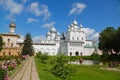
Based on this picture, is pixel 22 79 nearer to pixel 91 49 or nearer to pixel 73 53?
pixel 73 53

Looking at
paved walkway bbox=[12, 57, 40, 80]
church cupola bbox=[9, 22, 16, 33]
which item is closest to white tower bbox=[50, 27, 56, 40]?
church cupola bbox=[9, 22, 16, 33]

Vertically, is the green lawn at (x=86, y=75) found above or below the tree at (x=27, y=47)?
below

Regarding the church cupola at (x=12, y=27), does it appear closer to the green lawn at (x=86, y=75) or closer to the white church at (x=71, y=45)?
the white church at (x=71, y=45)

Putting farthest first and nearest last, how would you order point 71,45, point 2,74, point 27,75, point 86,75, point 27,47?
point 71,45 → point 27,47 → point 86,75 → point 27,75 → point 2,74

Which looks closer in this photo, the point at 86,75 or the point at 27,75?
the point at 27,75

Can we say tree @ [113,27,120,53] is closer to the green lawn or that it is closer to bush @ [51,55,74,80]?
the green lawn

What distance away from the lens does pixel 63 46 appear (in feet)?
304

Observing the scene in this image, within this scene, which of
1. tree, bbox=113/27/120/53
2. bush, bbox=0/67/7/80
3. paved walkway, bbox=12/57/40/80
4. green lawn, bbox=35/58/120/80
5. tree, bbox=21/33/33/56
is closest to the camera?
bush, bbox=0/67/7/80

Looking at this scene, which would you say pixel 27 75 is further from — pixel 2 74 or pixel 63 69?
pixel 2 74

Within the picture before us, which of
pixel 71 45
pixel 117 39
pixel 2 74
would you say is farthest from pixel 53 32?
pixel 2 74

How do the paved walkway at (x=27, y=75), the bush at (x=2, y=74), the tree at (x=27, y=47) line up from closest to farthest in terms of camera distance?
the bush at (x=2, y=74) → the paved walkway at (x=27, y=75) → the tree at (x=27, y=47)

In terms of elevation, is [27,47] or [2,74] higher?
[27,47]

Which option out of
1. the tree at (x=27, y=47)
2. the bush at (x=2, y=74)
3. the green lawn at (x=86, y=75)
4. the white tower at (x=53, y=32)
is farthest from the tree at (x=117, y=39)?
the white tower at (x=53, y=32)

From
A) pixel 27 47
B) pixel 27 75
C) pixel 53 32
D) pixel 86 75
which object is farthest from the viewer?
pixel 53 32
